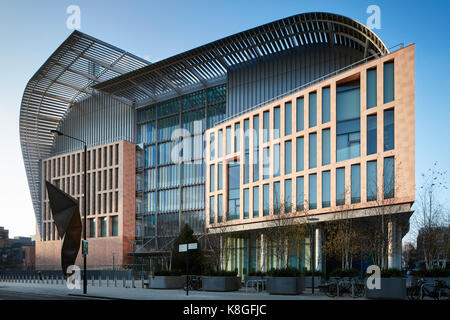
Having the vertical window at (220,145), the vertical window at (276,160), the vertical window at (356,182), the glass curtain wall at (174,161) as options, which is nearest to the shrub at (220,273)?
the vertical window at (356,182)

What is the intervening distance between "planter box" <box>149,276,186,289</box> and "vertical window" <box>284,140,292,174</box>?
44.5 ft

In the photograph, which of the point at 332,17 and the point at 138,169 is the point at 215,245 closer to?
the point at 332,17

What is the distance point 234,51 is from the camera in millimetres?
54812

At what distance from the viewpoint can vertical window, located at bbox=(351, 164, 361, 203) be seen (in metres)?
35.2

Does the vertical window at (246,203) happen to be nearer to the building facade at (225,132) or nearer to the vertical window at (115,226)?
the building facade at (225,132)

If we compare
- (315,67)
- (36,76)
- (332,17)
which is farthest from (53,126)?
(332,17)

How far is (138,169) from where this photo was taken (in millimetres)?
74625

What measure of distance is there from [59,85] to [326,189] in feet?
154

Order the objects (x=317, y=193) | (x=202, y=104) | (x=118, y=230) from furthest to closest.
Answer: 1. (x=118, y=230)
2. (x=202, y=104)
3. (x=317, y=193)

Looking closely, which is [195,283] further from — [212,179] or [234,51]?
[234,51]

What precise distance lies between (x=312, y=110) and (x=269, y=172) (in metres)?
6.87

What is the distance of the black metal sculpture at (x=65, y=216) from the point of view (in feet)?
117

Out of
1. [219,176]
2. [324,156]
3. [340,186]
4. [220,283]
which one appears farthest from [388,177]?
[219,176]

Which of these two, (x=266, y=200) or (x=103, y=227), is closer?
(x=266, y=200)
